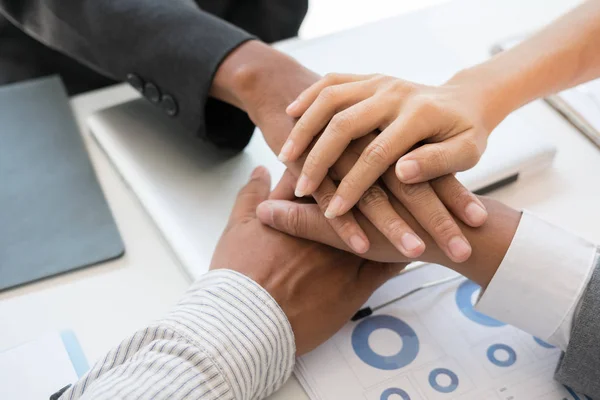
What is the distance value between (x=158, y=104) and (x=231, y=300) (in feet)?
1.36

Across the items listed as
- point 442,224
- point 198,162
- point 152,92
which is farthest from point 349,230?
point 152,92

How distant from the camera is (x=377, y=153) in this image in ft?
2.53

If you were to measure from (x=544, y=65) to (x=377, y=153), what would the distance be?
324 mm

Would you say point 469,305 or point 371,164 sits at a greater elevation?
point 371,164

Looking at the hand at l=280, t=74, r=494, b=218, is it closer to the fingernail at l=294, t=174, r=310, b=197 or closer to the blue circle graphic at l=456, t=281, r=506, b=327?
the fingernail at l=294, t=174, r=310, b=197

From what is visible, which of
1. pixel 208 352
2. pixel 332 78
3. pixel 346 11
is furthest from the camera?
pixel 346 11

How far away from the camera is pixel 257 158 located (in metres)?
1.00

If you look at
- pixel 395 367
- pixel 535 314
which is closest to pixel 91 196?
pixel 395 367

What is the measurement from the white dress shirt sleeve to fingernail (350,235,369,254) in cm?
15

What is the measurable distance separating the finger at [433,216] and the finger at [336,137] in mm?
66

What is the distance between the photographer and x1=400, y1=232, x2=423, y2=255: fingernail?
0.75 meters

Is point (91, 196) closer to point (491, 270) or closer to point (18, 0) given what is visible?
point (18, 0)

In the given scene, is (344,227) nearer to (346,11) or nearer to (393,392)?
(393,392)

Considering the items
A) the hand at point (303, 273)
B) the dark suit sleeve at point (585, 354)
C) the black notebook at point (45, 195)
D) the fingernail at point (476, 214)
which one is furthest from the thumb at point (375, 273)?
the black notebook at point (45, 195)
